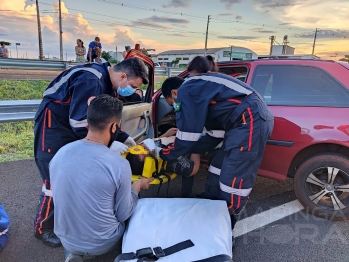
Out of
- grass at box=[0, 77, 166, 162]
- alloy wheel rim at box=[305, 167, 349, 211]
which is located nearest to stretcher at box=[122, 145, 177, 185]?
alloy wheel rim at box=[305, 167, 349, 211]

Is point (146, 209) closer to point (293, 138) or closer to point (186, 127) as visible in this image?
point (186, 127)

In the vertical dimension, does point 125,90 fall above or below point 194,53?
below

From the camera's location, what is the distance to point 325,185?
8.95 ft

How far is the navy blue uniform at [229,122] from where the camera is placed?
2.22m

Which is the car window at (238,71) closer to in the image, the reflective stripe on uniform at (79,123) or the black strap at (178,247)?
the reflective stripe on uniform at (79,123)

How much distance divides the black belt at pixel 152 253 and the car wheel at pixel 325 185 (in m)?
1.58

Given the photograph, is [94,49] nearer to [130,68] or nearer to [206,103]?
[130,68]

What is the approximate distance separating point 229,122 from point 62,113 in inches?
54.4

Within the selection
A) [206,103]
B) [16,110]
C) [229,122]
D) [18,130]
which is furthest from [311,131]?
[18,130]

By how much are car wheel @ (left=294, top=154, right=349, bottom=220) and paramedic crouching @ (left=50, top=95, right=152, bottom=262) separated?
6.05 ft

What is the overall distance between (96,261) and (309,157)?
2203 mm

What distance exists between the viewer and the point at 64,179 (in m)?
1.71

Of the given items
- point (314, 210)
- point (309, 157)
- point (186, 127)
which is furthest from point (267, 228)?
point (186, 127)

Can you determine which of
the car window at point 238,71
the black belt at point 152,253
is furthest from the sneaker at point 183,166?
the car window at point 238,71
